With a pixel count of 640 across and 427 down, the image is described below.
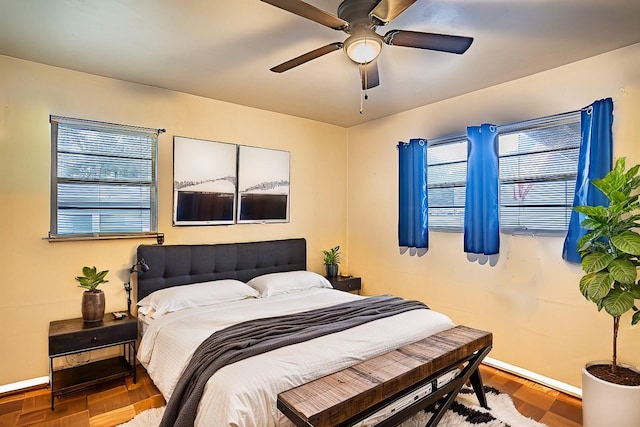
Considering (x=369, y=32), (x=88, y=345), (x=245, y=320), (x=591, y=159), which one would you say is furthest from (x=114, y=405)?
(x=591, y=159)

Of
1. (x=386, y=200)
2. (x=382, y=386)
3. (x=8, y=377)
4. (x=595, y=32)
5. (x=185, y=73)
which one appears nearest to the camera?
(x=382, y=386)

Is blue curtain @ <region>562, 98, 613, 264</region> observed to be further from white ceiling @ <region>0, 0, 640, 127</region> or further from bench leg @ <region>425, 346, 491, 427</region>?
bench leg @ <region>425, 346, 491, 427</region>

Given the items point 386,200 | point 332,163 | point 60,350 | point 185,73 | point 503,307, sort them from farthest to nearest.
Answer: point 332,163, point 386,200, point 503,307, point 185,73, point 60,350

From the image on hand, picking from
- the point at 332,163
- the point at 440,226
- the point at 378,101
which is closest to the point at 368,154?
the point at 332,163

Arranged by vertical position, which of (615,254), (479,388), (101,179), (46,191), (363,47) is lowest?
(479,388)

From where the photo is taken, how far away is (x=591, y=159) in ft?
8.86

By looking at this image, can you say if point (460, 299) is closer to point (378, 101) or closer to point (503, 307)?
point (503, 307)

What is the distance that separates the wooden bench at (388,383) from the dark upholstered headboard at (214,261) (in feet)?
6.78

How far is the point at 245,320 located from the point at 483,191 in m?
2.45

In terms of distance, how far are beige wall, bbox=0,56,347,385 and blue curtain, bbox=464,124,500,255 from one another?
98.9 inches

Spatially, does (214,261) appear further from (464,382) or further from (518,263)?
(518,263)

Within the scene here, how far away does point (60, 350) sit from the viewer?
257 cm

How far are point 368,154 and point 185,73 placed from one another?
2.47 m

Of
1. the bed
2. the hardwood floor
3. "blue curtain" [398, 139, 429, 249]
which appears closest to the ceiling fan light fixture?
the bed
